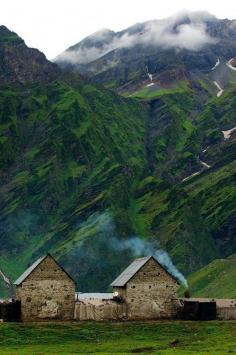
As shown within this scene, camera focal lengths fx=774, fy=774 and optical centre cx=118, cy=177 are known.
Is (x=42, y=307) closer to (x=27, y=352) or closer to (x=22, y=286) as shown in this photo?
(x=22, y=286)

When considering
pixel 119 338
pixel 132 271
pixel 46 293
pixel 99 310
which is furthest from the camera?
pixel 132 271

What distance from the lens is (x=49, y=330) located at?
91375 millimetres

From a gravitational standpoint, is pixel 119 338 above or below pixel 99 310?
below

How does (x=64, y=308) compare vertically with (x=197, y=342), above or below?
above

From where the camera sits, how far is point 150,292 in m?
109

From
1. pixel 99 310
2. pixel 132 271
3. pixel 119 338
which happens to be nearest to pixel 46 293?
pixel 99 310

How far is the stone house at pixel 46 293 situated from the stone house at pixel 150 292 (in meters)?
8.15

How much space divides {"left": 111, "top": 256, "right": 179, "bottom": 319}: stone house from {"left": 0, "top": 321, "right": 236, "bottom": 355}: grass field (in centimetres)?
730

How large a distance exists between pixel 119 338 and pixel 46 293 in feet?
70.5

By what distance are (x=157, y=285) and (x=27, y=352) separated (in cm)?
3850

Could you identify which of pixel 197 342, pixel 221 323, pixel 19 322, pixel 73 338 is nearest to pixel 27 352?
pixel 73 338

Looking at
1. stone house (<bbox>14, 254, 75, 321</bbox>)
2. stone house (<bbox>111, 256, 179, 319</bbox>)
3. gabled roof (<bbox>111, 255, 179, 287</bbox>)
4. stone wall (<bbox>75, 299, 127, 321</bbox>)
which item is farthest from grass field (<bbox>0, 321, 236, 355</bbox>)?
gabled roof (<bbox>111, 255, 179, 287</bbox>)

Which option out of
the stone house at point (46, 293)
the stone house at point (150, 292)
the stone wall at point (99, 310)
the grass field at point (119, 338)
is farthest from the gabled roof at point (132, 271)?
the grass field at point (119, 338)

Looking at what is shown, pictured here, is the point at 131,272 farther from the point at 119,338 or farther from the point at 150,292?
the point at 119,338
